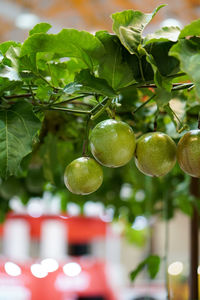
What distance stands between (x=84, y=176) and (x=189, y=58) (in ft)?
0.78

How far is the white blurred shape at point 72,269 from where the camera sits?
14.5 ft

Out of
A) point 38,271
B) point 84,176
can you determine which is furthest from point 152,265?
point 38,271

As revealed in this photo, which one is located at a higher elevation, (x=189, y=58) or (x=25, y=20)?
(x=25, y=20)

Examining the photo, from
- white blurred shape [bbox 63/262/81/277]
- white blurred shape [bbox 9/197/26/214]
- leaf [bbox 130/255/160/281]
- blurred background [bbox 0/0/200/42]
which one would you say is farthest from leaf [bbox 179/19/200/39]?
white blurred shape [bbox 63/262/81/277]

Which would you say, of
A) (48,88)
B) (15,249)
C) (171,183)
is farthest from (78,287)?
(48,88)

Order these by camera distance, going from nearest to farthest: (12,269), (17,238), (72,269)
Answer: (12,269) < (72,269) < (17,238)

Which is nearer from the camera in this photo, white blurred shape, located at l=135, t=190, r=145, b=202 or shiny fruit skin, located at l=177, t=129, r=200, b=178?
shiny fruit skin, located at l=177, t=129, r=200, b=178

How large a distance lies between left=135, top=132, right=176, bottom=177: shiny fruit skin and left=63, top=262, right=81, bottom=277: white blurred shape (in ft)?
12.7

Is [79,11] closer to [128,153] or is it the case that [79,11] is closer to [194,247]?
[194,247]

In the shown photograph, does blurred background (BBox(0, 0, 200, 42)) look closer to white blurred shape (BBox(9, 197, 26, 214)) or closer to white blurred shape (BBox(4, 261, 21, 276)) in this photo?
white blurred shape (BBox(9, 197, 26, 214))

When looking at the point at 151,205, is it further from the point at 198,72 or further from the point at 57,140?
the point at 198,72

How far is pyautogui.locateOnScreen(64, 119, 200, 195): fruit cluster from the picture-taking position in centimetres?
65

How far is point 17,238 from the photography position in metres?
6.43

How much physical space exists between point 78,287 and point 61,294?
319mm
